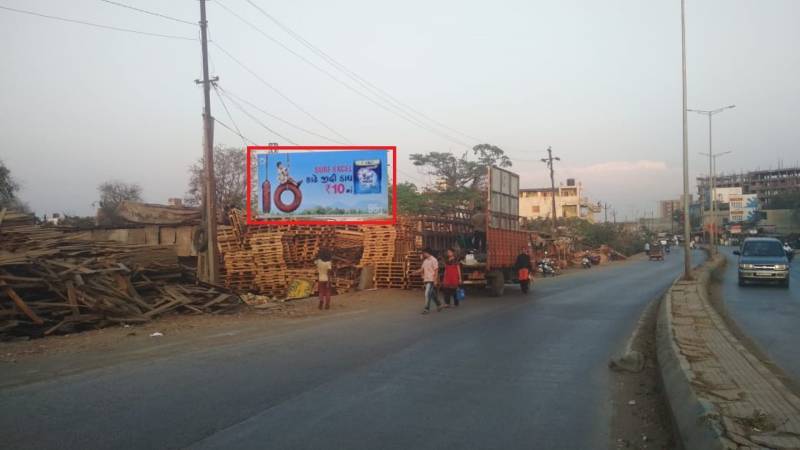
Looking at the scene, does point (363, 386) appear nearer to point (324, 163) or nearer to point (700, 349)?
point (700, 349)

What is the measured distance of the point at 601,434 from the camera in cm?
551

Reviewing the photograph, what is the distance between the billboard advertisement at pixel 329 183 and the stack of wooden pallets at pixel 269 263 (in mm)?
1221

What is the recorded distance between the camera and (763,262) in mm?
23156

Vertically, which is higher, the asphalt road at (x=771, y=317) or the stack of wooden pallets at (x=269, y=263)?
the stack of wooden pallets at (x=269, y=263)

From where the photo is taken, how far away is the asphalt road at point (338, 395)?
526 centimetres

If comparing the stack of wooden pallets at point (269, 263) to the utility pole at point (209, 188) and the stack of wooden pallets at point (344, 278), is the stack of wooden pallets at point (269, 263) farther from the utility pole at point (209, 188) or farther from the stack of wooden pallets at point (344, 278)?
the utility pole at point (209, 188)

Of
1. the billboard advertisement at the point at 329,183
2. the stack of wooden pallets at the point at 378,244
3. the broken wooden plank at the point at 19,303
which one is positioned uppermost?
the billboard advertisement at the point at 329,183

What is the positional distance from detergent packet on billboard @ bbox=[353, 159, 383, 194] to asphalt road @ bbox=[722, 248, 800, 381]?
12520mm

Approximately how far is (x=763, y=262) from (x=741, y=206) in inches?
4592

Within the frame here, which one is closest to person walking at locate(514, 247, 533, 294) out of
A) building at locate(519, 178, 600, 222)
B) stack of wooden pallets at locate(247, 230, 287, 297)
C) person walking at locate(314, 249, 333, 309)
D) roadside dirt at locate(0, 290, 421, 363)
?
roadside dirt at locate(0, 290, 421, 363)

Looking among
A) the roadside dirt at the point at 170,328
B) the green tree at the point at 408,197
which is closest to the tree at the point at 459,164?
the green tree at the point at 408,197

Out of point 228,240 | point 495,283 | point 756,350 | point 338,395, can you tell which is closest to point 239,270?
point 228,240

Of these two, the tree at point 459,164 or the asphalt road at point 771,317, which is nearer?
the asphalt road at point 771,317

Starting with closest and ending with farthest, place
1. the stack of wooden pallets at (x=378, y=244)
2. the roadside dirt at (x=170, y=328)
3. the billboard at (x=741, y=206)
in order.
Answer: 1. the roadside dirt at (x=170, y=328)
2. the stack of wooden pallets at (x=378, y=244)
3. the billboard at (x=741, y=206)
